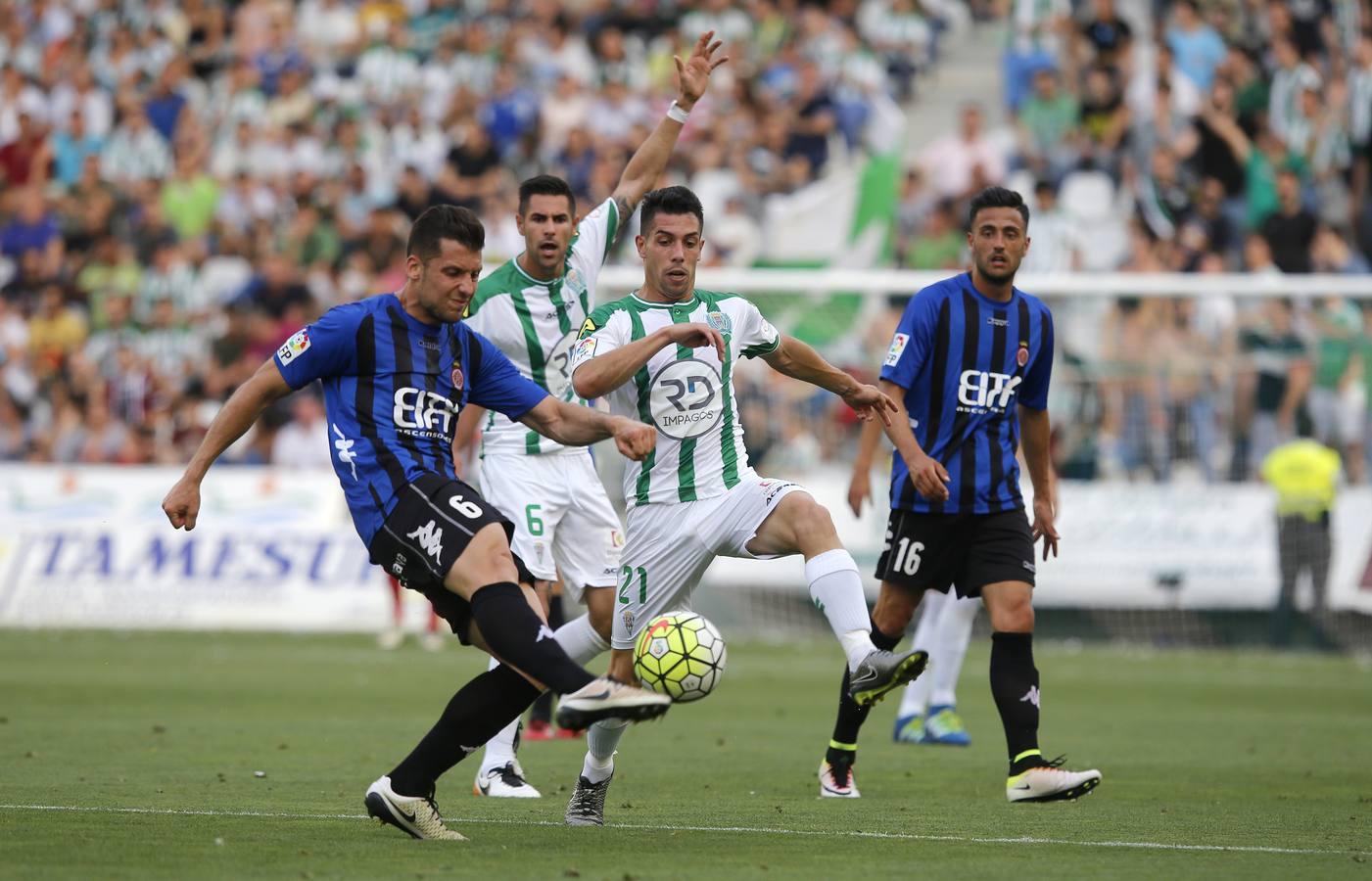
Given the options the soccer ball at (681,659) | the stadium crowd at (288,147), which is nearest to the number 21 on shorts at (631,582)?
the soccer ball at (681,659)

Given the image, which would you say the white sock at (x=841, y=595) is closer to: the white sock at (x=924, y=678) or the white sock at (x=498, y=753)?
the white sock at (x=498, y=753)

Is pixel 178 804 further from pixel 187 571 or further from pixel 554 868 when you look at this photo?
pixel 187 571

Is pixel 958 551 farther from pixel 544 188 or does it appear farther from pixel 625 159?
pixel 625 159

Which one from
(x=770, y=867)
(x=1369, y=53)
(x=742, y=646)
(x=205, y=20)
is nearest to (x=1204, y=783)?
(x=770, y=867)

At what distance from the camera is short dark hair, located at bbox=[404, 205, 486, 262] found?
7.40 metres

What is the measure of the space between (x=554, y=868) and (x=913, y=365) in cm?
361

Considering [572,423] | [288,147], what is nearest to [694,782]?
[572,423]

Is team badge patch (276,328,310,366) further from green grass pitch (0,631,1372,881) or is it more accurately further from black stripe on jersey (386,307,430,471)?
green grass pitch (0,631,1372,881)

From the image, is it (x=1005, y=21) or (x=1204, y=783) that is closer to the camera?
(x=1204, y=783)

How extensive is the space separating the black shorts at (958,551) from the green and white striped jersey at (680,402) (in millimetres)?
1299

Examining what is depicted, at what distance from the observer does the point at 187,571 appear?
67.1ft

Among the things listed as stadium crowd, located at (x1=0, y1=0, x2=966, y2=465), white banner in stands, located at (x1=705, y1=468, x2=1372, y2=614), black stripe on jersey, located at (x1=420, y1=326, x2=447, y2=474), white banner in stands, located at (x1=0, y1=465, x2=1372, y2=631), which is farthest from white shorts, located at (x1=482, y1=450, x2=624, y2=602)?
stadium crowd, located at (x1=0, y1=0, x2=966, y2=465)

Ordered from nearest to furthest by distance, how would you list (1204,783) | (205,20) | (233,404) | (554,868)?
1. (554,868)
2. (233,404)
3. (1204,783)
4. (205,20)

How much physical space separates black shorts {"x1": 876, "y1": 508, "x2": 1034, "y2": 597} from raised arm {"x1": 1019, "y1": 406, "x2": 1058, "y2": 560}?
298mm
